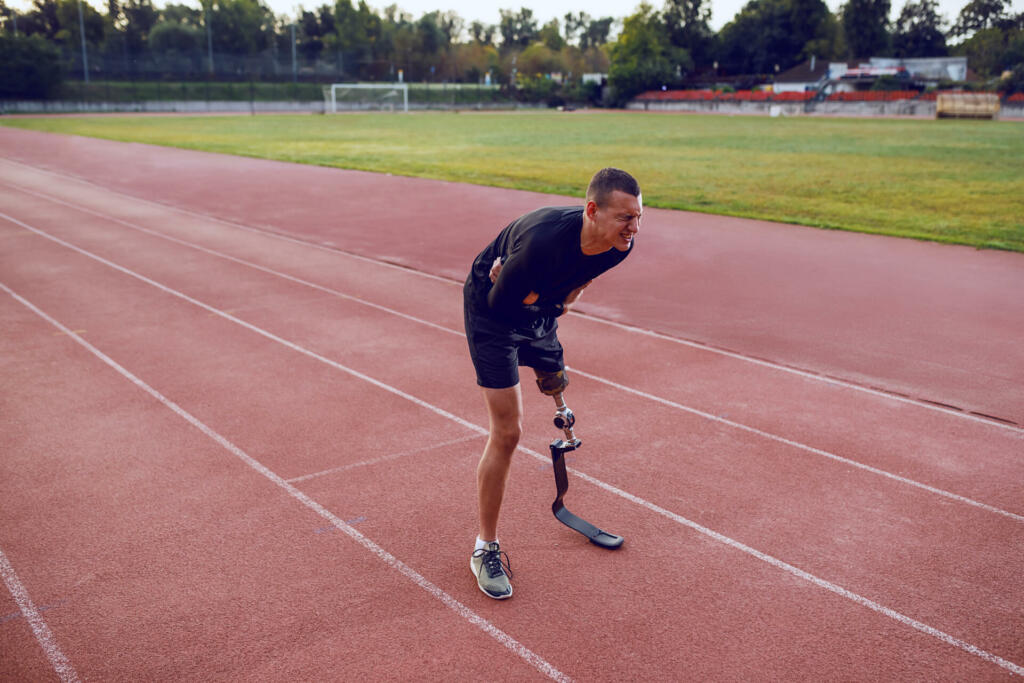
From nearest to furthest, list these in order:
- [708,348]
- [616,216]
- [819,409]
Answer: [616,216] → [819,409] → [708,348]

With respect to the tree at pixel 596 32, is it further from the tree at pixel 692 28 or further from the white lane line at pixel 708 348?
the white lane line at pixel 708 348

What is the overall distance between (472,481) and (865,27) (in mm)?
119400

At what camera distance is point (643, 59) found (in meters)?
89.1

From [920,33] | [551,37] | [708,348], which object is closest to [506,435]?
[708,348]

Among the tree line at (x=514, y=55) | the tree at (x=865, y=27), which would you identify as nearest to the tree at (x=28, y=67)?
the tree line at (x=514, y=55)

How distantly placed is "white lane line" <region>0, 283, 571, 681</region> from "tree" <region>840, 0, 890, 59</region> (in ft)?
388

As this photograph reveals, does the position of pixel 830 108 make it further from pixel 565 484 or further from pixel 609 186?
pixel 609 186

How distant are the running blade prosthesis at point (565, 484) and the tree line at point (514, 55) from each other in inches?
3143

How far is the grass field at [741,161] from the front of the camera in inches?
665

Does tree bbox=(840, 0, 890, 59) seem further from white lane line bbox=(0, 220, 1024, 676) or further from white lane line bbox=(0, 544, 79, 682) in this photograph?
white lane line bbox=(0, 544, 79, 682)

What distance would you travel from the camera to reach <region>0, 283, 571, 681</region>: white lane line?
12.1 feet

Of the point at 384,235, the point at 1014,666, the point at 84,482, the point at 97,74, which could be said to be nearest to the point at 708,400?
the point at 1014,666

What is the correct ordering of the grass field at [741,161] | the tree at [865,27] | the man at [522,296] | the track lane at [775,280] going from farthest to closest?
the tree at [865,27]
the grass field at [741,161]
the track lane at [775,280]
the man at [522,296]

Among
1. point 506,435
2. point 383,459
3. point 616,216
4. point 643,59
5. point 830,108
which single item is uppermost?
point 643,59
